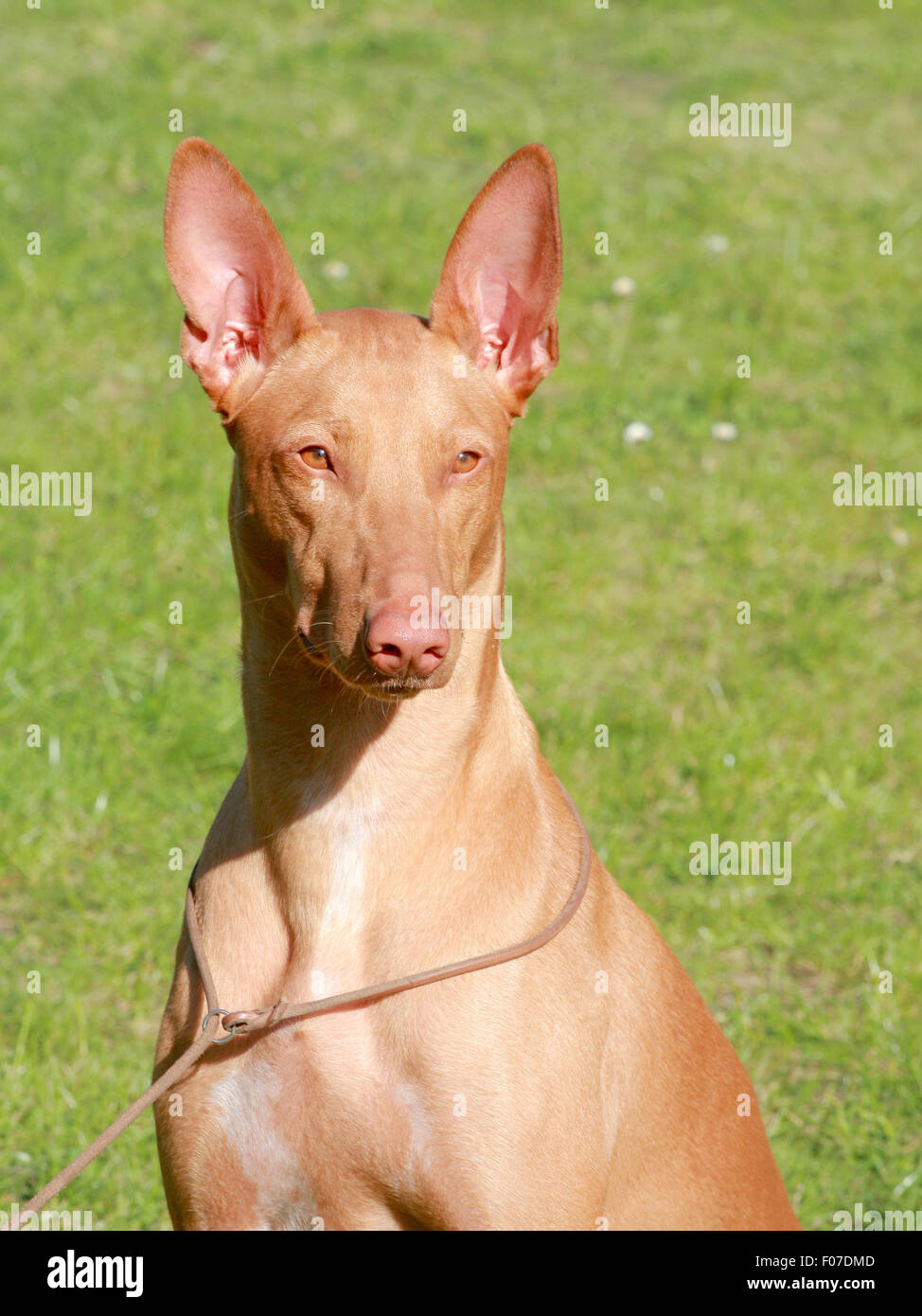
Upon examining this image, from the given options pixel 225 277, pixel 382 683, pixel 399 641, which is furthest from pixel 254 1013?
pixel 225 277

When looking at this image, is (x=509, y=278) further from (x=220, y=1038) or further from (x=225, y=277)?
(x=220, y=1038)

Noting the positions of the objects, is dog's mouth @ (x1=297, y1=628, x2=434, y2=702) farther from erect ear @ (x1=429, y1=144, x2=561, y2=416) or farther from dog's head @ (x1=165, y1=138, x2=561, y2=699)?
erect ear @ (x1=429, y1=144, x2=561, y2=416)

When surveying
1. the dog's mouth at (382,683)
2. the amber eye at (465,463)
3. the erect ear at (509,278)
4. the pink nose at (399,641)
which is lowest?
the dog's mouth at (382,683)

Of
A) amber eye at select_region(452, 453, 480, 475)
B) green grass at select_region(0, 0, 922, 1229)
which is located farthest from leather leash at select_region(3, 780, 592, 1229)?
green grass at select_region(0, 0, 922, 1229)

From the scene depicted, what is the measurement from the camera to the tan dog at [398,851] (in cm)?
287

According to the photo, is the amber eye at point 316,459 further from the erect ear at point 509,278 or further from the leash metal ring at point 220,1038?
the leash metal ring at point 220,1038

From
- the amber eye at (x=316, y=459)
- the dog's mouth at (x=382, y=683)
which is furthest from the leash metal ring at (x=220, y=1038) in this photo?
the amber eye at (x=316, y=459)

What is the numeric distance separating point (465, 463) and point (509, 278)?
0.47 metres

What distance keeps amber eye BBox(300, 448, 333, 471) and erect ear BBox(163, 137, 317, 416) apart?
309mm

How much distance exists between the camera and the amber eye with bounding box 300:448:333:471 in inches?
113

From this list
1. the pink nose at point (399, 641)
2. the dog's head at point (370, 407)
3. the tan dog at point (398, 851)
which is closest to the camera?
the pink nose at point (399, 641)

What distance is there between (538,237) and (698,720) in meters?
3.13

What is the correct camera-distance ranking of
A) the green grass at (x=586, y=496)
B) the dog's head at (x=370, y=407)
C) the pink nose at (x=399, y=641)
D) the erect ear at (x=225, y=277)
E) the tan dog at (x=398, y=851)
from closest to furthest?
1. the pink nose at (x=399, y=641)
2. the dog's head at (x=370, y=407)
3. the tan dog at (x=398, y=851)
4. the erect ear at (x=225, y=277)
5. the green grass at (x=586, y=496)

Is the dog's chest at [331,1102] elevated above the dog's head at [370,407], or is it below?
below
